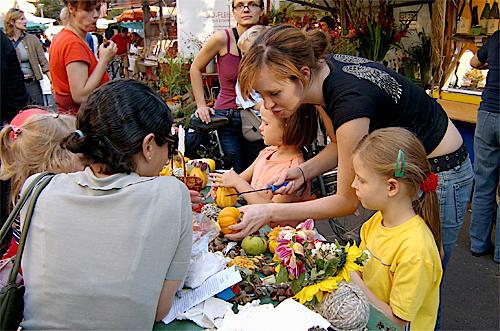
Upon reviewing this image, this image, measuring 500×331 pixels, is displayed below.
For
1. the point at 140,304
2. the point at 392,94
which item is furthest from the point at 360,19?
the point at 140,304

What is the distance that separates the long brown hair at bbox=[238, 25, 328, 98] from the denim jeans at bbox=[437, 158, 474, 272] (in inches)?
28.2

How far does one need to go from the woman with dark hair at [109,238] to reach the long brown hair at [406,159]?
0.71 metres

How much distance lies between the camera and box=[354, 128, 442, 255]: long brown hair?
5.70 ft

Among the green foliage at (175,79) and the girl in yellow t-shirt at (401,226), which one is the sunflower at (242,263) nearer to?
the girl in yellow t-shirt at (401,226)

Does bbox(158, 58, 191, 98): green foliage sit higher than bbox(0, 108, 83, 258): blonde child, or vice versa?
bbox(0, 108, 83, 258): blonde child

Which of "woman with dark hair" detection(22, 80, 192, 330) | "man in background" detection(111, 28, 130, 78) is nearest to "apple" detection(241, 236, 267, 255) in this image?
"woman with dark hair" detection(22, 80, 192, 330)

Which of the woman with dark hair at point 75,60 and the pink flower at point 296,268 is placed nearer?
the pink flower at point 296,268

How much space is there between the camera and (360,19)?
19.7 feet

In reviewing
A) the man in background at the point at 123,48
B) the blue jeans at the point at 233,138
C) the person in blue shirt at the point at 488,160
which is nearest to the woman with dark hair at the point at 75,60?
the blue jeans at the point at 233,138

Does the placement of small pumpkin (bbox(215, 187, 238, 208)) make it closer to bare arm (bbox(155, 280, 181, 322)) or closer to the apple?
the apple

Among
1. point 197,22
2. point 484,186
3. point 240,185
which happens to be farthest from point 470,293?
point 197,22

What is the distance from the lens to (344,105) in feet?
6.03

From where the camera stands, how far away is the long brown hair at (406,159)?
1738 millimetres

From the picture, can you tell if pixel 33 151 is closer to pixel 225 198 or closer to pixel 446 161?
pixel 225 198
